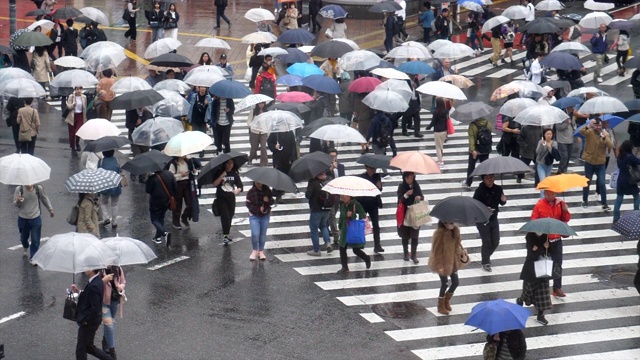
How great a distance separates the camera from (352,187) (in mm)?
17391

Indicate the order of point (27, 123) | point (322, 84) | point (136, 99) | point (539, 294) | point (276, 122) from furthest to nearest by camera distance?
1. point (322, 84)
2. point (27, 123)
3. point (136, 99)
4. point (276, 122)
5. point (539, 294)

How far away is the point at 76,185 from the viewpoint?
1716cm

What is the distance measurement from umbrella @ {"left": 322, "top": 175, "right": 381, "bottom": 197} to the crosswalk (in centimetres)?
136

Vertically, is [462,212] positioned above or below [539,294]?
above

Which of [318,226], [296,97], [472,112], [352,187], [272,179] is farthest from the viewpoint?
[296,97]

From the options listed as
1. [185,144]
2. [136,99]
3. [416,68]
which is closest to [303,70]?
[416,68]

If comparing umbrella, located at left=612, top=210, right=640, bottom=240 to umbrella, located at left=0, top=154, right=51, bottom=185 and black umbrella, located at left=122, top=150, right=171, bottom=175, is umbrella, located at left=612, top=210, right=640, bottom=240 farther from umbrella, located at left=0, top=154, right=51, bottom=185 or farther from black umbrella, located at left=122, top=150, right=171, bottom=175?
umbrella, located at left=0, top=154, right=51, bottom=185

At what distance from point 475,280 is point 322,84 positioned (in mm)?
7615

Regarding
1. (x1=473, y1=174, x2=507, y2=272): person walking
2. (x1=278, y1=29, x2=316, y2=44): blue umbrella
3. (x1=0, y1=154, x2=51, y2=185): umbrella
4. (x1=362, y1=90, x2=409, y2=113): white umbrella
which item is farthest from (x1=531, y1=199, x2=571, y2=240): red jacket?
(x1=278, y1=29, x2=316, y2=44): blue umbrella

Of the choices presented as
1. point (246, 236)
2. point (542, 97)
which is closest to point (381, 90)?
point (542, 97)

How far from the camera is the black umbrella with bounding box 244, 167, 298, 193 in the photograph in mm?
17547

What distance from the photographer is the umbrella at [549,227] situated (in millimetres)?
15516

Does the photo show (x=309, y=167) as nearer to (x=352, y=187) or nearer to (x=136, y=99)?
(x=352, y=187)

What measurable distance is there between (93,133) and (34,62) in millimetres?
9430
